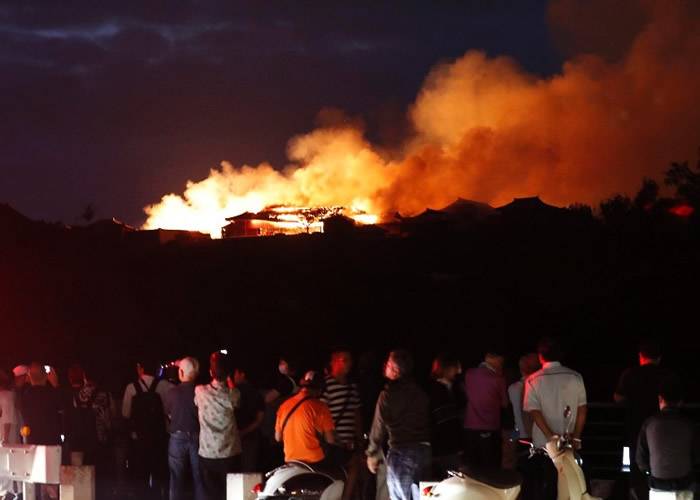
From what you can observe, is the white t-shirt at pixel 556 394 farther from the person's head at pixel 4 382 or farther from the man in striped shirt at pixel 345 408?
the person's head at pixel 4 382

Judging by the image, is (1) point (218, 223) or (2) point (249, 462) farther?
(1) point (218, 223)

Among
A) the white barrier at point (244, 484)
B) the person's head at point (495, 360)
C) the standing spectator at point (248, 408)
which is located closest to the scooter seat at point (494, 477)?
the white barrier at point (244, 484)

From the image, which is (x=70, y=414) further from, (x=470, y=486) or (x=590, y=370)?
(x=590, y=370)

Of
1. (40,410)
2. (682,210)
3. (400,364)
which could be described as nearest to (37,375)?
(40,410)

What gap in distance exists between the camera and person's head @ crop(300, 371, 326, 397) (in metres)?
11.5

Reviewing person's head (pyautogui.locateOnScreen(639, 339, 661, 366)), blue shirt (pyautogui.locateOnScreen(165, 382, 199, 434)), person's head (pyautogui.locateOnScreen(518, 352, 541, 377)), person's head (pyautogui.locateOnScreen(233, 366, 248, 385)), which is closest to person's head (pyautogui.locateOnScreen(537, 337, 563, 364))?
person's head (pyautogui.locateOnScreen(639, 339, 661, 366))

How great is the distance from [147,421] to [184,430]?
1.52 metres

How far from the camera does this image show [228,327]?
3891 cm

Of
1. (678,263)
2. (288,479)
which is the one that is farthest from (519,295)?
(288,479)

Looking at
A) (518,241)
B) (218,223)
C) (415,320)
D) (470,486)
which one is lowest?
(470,486)

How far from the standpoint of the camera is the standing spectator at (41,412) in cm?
Result: 1429

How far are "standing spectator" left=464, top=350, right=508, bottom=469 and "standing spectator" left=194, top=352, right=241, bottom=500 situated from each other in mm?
2468

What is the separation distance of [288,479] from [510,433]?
3336 millimetres

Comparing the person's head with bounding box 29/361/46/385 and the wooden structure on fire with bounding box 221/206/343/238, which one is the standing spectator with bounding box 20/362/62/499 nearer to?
the person's head with bounding box 29/361/46/385
